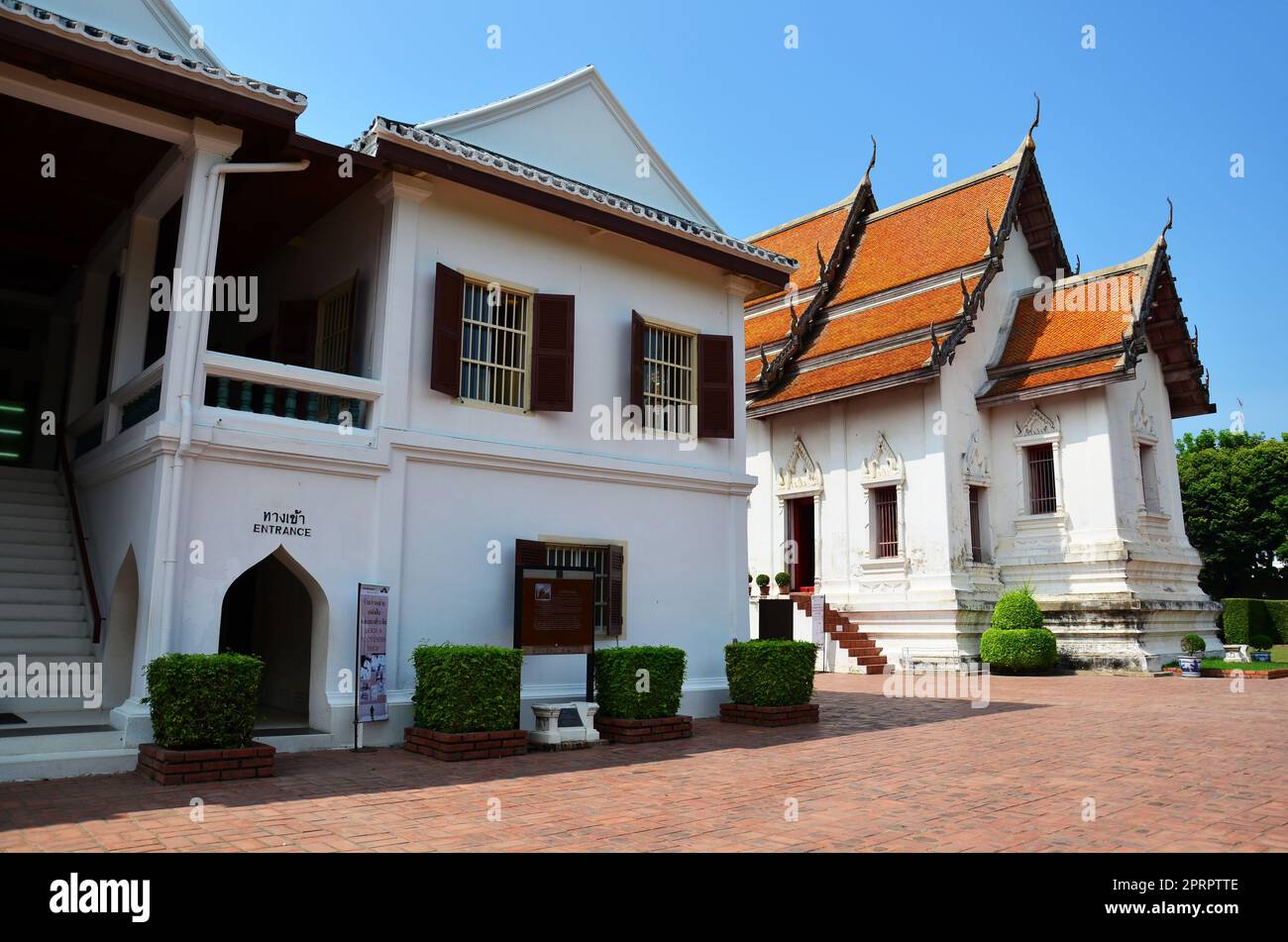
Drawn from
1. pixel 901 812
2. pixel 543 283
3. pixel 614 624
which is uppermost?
pixel 543 283

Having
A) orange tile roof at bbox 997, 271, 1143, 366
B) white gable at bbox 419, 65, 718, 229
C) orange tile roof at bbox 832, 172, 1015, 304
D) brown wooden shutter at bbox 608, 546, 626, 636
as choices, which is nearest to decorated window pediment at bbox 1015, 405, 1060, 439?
orange tile roof at bbox 997, 271, 1143, 366

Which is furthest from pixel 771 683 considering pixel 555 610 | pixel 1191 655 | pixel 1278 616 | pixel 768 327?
pixel 1278 616

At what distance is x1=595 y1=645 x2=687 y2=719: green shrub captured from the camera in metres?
10.5

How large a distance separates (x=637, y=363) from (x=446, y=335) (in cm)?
279

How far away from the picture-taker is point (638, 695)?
10477mm

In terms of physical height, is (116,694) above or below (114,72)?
below

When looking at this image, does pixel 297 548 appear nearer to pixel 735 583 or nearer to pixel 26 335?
pixel 735 583

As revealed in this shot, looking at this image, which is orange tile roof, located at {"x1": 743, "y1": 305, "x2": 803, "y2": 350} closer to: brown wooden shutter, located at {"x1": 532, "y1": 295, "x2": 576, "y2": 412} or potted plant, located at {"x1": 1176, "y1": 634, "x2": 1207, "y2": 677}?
potted plant, located at {"x1": 1176, "y1": 634, "x2": 1207, "y2": 677}

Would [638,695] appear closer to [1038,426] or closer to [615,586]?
[615,586]

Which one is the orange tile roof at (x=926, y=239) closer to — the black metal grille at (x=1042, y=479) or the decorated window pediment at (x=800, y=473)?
the decorated window pediment at (x=800, y=473)

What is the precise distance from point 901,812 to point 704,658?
6402mm

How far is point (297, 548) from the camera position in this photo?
9570 millimetres
